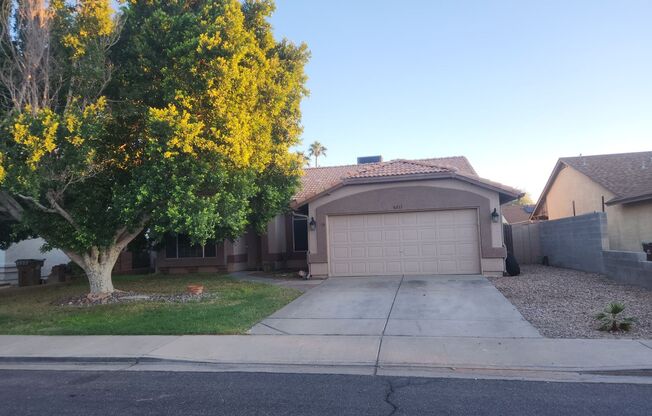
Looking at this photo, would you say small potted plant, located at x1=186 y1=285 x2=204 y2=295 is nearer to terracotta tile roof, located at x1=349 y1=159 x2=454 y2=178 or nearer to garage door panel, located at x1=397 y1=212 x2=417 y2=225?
terracotta tile roof, located at x1=349 y1=159 x2=454 y2=178

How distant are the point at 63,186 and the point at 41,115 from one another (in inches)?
93.8

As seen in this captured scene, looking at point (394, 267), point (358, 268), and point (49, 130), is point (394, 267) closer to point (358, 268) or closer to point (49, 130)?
point (358, 268)

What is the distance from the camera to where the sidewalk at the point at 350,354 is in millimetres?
6770

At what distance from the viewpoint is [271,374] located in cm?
687

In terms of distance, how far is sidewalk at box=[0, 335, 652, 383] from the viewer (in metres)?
6.77

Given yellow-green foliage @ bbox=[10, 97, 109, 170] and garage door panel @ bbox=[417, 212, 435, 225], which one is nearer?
yellow-green foliage @ bbox=[10, 97, 109, 170]

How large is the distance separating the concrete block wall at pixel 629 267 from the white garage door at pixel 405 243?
12.3 ft

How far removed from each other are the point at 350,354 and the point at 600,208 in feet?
58.2

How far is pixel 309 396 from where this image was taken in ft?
19.3

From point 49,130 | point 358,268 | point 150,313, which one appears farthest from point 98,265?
point 358,268

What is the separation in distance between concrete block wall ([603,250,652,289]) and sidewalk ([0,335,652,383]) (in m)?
5.52

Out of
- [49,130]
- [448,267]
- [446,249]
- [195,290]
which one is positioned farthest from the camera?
[446,249]

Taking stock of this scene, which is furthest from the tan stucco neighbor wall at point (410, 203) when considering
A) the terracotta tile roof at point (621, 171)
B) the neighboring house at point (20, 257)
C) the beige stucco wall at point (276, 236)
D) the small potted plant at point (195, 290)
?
the neighboring house at point (20, 257)

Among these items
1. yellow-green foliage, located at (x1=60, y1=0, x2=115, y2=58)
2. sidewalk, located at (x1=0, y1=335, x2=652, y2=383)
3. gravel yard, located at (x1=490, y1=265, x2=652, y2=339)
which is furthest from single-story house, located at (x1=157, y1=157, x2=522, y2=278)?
sidewalk, located at (x1=0, y1=335, x2=652, y2=383)
